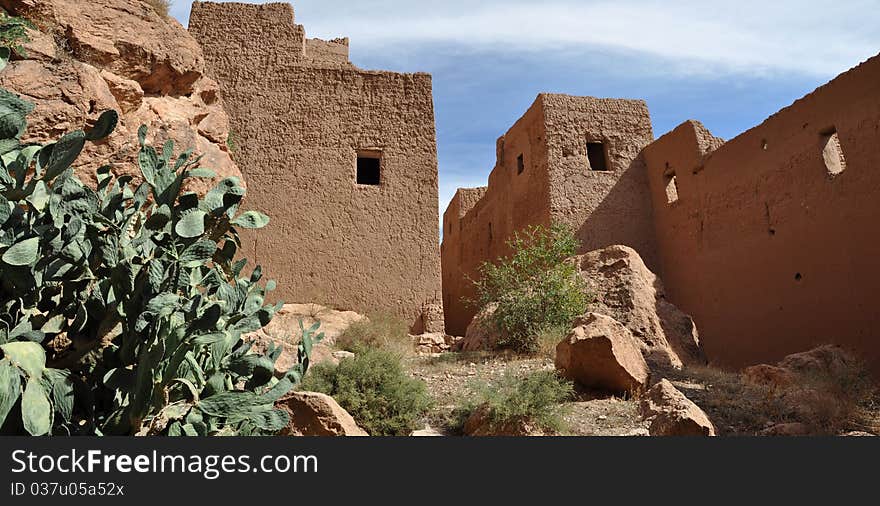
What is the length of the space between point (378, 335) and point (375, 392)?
2.35 metres

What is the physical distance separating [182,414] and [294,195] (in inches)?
250

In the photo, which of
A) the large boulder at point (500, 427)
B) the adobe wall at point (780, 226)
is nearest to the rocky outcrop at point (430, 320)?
the large boulder at point (500, 427)

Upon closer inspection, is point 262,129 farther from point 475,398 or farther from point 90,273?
point 90,273

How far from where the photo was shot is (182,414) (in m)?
2.23

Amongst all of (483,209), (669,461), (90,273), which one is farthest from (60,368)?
(483,209)

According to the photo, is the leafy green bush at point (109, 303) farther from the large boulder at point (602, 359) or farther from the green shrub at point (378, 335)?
the green shrub at point (378, 335)

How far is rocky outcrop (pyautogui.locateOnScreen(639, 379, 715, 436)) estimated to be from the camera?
4.00m

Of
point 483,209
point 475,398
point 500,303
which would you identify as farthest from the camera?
point 483,209

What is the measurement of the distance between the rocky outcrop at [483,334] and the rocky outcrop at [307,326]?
5.11ft

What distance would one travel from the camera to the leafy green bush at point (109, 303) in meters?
2.03

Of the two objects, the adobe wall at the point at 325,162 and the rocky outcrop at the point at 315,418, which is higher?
the adobe wall at the point at 325,162

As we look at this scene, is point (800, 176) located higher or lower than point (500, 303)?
higher

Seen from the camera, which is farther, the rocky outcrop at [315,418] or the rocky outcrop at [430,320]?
the rocky outcrop at [430,320]

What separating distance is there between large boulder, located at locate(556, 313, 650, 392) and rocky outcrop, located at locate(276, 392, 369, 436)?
8.52ft
